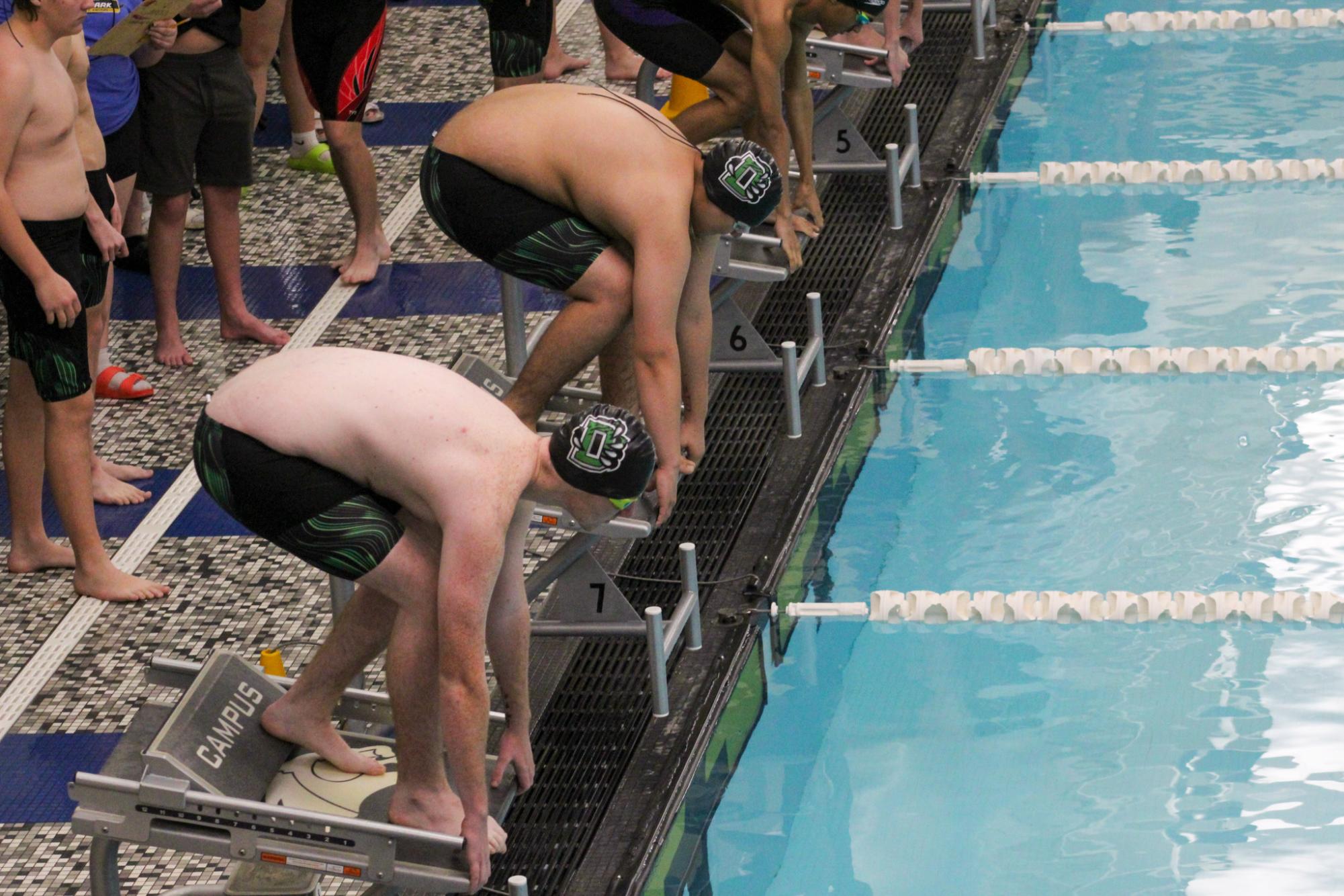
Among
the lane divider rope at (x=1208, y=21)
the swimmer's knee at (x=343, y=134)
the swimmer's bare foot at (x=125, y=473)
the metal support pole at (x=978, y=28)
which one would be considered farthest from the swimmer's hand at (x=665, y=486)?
the lane divider rope at (x=1208, y=21)

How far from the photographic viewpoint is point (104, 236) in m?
3.80

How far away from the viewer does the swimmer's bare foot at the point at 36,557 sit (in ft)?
12.6

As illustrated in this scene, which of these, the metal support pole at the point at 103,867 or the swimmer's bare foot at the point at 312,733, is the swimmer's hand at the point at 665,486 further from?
the metal support pole at the point at 103,867

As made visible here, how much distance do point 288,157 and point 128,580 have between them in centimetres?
255

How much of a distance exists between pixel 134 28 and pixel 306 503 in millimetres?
2010

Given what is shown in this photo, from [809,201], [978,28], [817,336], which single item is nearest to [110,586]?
[817,336]

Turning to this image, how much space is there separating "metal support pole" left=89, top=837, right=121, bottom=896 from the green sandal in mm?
3607

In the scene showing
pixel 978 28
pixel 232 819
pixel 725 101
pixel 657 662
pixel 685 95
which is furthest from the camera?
pixel 978 28

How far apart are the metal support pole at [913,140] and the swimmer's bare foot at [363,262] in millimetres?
1734

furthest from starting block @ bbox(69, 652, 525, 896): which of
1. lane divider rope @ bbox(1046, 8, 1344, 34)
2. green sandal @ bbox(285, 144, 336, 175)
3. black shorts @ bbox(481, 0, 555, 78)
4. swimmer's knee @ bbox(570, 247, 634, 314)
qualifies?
lane divider rope @ bbox(1046, 8, 1344, 34)

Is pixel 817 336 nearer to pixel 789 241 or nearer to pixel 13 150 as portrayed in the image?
pixel 789 241

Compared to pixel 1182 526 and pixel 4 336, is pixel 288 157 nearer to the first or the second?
pixel 4 336

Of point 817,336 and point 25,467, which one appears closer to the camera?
point 25,467

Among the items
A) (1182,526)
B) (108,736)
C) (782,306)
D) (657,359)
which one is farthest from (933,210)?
(108,736)
